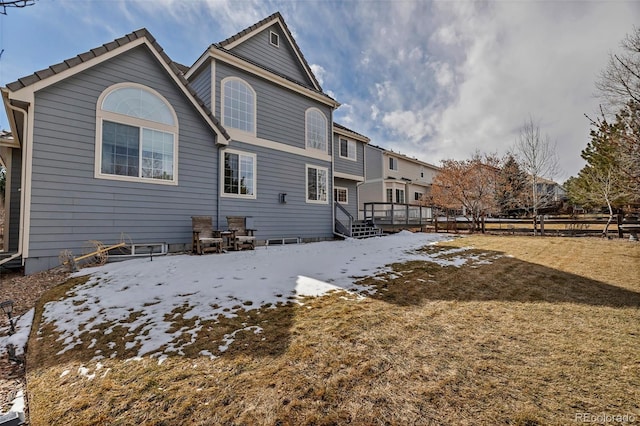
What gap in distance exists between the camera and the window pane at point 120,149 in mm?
7246

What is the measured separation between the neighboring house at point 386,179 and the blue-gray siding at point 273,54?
39.8 feet

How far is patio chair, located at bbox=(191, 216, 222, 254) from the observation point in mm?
8250

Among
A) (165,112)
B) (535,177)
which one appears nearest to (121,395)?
(165,112)

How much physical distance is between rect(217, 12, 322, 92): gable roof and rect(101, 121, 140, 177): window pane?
4.78 metres

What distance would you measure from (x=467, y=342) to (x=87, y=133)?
915 centimetres

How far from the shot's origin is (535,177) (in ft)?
62.6

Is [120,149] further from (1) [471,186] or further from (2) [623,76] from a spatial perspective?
(1) [471,186]

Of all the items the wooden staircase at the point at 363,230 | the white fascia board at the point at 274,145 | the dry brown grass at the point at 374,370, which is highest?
the white fascia board at the point at 274,145

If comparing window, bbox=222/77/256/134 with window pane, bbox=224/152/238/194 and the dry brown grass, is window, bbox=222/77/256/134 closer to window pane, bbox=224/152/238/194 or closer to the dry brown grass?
window pane, bbox=224/152/238/194

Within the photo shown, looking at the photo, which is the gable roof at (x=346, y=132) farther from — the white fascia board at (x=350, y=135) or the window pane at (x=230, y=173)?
the window pane at (x=230, y=173)

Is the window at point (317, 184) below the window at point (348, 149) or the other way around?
below

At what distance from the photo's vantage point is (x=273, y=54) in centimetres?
1202

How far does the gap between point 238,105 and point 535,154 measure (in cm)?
1974

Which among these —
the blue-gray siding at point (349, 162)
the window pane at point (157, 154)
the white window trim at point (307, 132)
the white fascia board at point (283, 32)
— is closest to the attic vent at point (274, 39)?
the white fascia board at point (283, 32)
